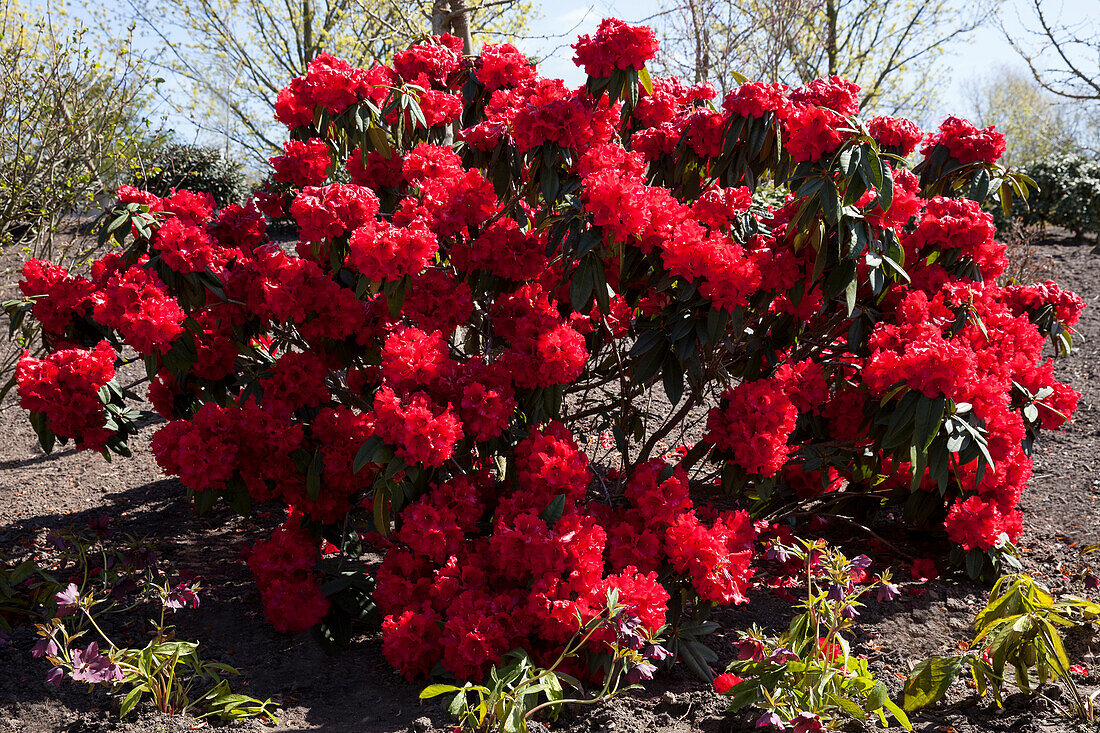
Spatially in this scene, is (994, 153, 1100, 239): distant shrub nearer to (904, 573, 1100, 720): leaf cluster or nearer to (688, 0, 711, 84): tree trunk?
(688, 0, 711, 84): tree trunk

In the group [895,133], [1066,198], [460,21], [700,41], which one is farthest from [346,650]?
[1066,198]

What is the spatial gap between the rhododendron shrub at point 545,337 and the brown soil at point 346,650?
175mm

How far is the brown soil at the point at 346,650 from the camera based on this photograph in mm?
2143

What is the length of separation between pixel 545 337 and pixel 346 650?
1.29m

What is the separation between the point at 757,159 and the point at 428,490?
1588 mm

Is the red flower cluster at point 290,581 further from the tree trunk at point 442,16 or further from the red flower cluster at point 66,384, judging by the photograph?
the tree trunk at point 442,16

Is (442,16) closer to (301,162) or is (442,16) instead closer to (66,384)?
(301,162)

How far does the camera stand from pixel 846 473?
128 inches

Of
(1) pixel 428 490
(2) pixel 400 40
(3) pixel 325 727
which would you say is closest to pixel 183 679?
(3) pixel 325 727

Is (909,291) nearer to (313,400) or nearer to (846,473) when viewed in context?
(846,473)

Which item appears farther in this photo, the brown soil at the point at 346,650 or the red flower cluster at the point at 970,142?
the red flower cluster at the point at 970,142

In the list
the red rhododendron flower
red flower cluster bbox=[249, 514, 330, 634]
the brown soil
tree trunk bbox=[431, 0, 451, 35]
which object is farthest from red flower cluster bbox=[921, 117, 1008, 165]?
tree trunk bbox=[431, 0, 451, 35]

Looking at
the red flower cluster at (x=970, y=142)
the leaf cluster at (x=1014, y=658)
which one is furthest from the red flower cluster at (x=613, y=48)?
the leaf cluster at (x=1014, y=658)

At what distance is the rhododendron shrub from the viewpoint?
2.26 meters
